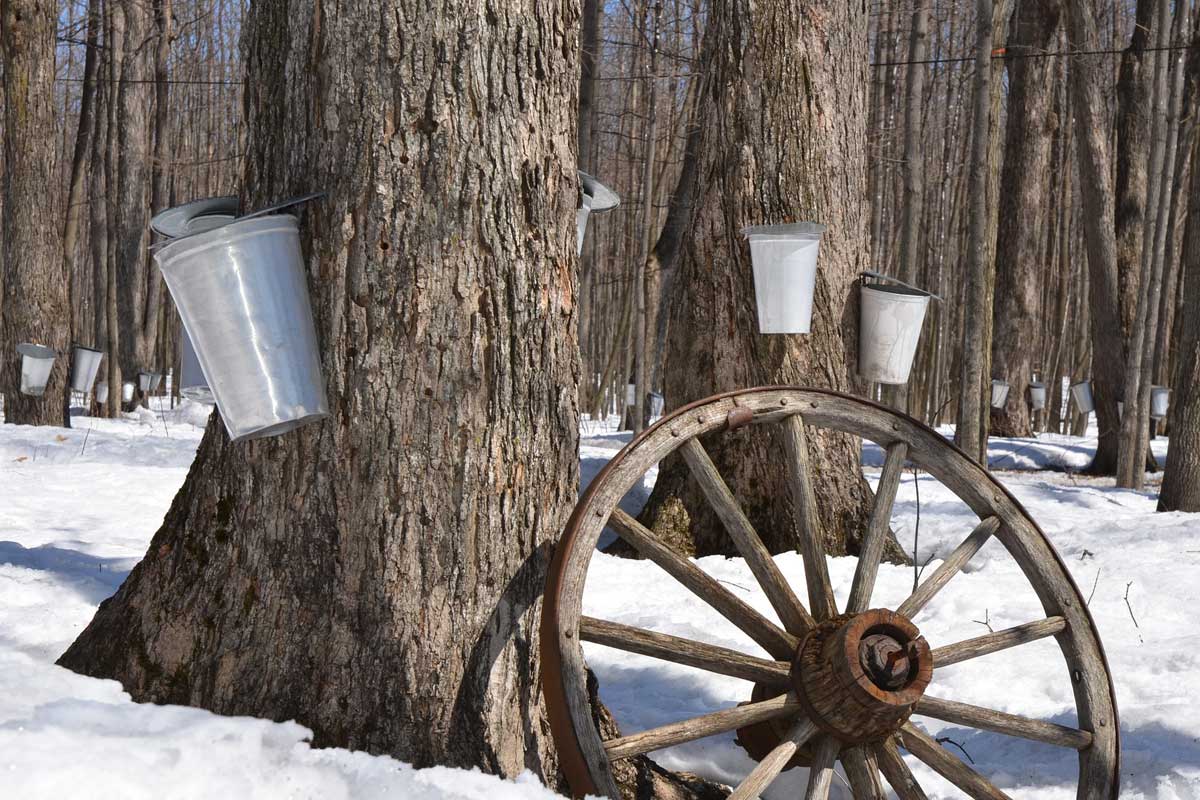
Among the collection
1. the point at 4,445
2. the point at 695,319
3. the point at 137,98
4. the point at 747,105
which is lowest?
the point at 4,445

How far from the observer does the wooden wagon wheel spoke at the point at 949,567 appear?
216cm

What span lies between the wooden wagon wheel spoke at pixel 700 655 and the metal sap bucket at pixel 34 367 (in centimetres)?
776

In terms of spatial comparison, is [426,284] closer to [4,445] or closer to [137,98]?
[4,445]

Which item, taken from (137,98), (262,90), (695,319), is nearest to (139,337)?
(137,98)

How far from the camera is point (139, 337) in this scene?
1455 cm

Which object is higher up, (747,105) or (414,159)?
(747,105)

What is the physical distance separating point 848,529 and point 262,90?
2860 mm

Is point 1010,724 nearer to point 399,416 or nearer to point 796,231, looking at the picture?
point 399,416

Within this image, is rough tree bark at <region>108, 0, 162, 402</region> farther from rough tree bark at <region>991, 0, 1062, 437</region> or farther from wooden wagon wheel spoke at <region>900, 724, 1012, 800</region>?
wooden wagon wheel spoke at <region>900, 724, 1012, 800</region>

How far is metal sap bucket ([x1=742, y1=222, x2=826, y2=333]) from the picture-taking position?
11.9 ft

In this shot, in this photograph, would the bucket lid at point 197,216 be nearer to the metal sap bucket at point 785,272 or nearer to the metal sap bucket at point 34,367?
the metal sap bucket at point 785,272

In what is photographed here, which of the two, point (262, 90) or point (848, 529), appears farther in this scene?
point (848, 529)

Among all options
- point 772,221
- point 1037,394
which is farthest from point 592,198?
point 1037,394

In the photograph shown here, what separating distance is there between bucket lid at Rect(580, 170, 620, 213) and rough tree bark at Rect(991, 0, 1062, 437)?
9465 mm
